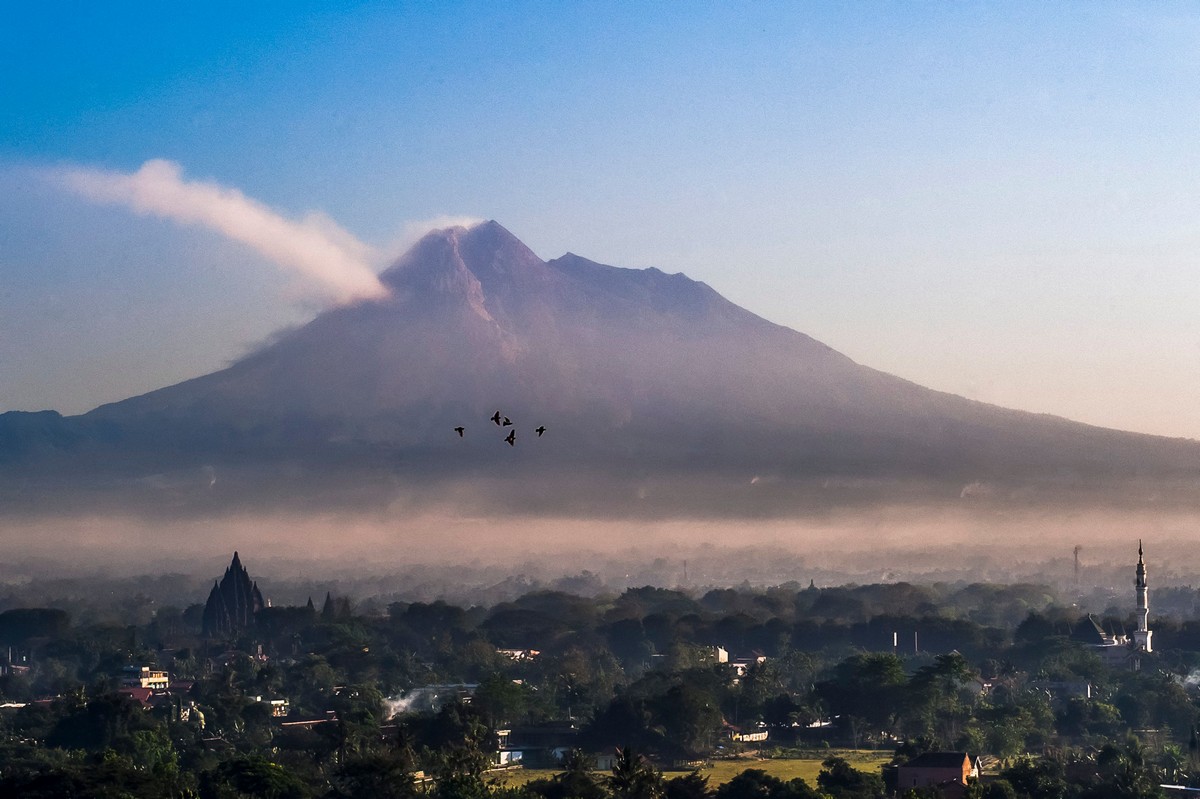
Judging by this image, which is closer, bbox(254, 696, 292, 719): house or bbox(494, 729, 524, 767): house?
bbox(494, 729, 524, 767): house

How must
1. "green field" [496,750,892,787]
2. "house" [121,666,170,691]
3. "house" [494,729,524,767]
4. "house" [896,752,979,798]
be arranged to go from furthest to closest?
"house" [121,666,170,691], "house" [494,729,524,767], "green field" [496,750,892,787], "house" [896,752,979,798]

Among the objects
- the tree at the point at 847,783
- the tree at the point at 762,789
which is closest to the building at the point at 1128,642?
the tree at the point at 847,783

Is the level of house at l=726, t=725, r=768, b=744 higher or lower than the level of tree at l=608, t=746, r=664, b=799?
lower

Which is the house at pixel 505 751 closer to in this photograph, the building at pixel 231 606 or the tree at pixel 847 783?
the tree at pixel 847 783

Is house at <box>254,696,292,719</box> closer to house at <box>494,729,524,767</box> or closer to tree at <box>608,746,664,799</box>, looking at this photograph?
house at <box>494,729,524,767</box>

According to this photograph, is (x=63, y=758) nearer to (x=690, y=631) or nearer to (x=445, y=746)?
(x=445, y=746)

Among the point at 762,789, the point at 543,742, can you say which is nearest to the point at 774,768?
the point at 543,742

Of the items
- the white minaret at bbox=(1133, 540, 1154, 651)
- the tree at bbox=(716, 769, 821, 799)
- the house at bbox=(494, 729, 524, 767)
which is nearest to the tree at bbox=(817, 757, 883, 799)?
the tree at bbox=(716, 769, 821, 799)
